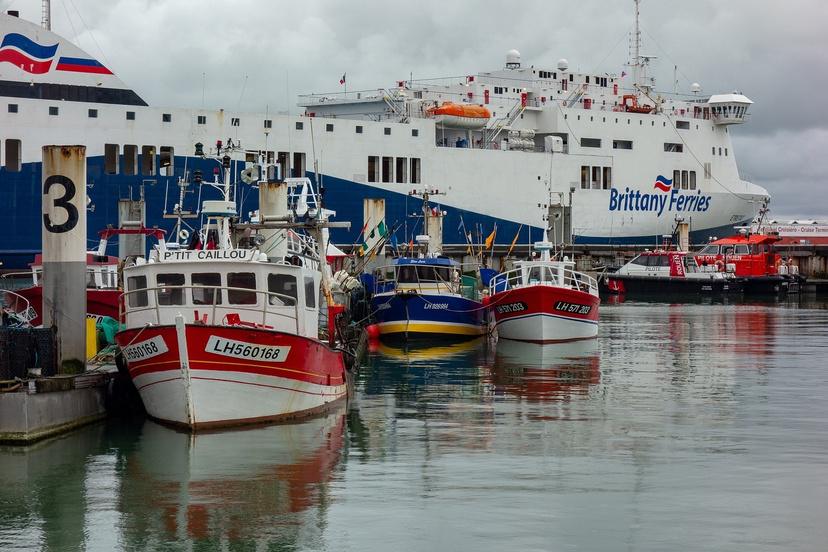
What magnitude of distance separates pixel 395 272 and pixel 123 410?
1610 centimetres

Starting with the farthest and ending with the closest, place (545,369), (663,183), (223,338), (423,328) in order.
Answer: (663,183) → (423,328) → (545,369) → (223,338)

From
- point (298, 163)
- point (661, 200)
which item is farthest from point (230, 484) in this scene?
point (661, 200)

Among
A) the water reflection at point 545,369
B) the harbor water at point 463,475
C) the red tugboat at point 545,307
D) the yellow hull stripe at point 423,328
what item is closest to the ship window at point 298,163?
the red tugboat at point 545,307

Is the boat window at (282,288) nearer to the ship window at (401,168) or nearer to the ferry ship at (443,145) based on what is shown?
the ferry ship at (443,145)

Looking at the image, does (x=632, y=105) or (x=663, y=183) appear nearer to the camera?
(x=663, y=183)

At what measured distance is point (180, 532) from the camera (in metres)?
12.6

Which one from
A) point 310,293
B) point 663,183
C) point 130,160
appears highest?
point 663,183

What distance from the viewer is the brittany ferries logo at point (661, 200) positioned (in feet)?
222

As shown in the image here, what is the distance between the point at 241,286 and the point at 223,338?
153 centimetres

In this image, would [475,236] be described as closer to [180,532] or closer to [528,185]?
[528,185]

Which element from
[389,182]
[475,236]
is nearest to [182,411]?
[389,182]

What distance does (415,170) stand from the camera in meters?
58.3

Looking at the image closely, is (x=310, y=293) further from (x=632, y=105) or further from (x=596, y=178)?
(x=632, y=105)

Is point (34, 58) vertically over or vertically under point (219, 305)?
over
